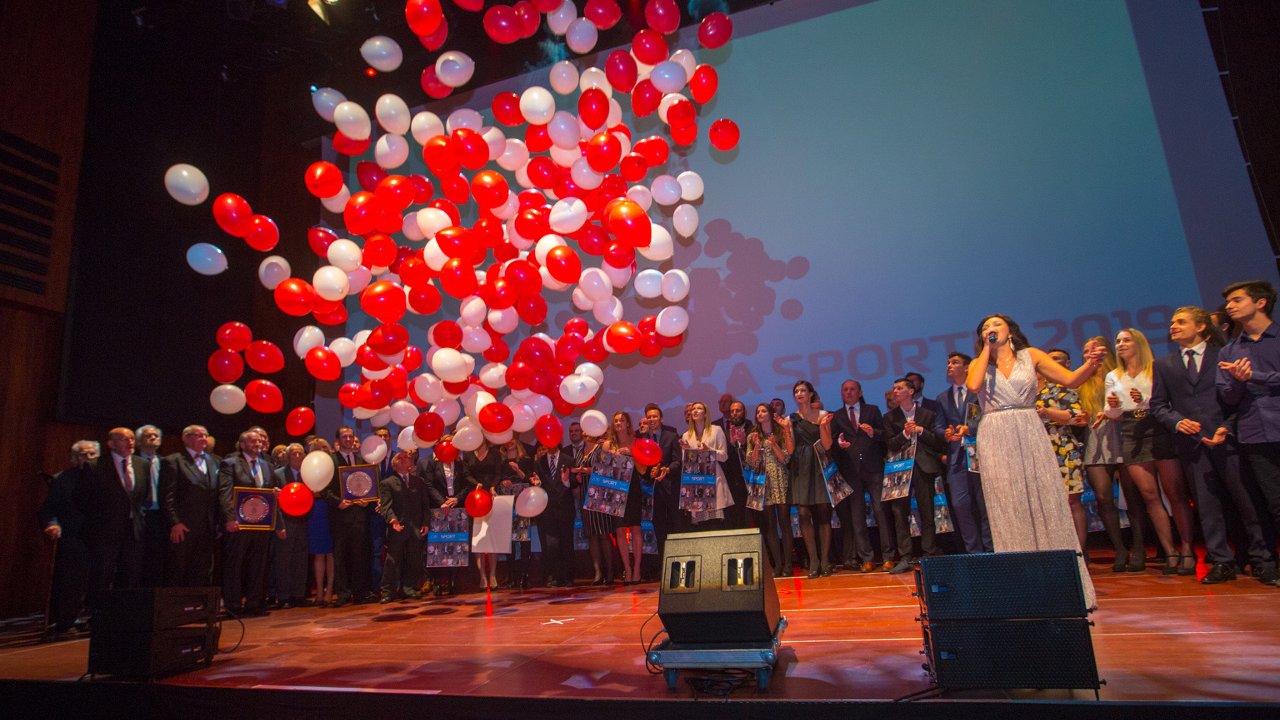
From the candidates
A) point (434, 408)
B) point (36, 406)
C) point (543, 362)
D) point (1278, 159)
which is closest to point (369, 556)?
point (434, 408)

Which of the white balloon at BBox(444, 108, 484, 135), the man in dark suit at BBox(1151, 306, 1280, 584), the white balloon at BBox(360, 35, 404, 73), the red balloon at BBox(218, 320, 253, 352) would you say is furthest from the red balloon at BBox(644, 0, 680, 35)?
the red balloon at BBox(218, 320, 253, 352)

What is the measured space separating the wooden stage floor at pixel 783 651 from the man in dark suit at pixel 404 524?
115 cm

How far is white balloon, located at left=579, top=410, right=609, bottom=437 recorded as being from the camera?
5.93m

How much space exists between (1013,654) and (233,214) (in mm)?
5992

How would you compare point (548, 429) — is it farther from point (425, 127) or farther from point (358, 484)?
point (425, 127)

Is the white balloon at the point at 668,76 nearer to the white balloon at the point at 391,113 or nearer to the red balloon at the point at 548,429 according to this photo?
the white balloon at the point at 391,113

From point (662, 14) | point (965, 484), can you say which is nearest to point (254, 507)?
point (662, 14)

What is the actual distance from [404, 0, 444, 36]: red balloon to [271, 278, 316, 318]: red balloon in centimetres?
222

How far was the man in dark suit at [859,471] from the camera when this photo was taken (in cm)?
561

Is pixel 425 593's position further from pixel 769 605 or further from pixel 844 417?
pixel 769 605

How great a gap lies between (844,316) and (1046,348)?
63.8 inches

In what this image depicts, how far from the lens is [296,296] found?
5.84 meters

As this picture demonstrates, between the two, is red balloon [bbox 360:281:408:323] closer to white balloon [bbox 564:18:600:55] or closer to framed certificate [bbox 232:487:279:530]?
framed certificate [bbox 232:487:279:530]

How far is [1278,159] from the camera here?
200 inches
